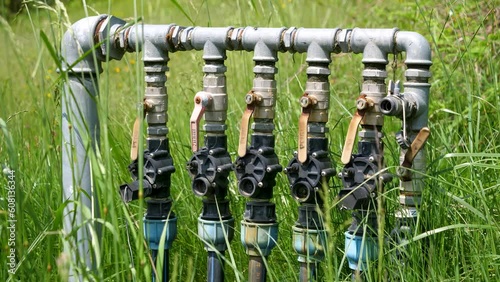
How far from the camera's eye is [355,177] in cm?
222

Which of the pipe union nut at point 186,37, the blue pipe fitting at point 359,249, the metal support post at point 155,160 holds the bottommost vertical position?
the blue pipe fitting at point 359,249

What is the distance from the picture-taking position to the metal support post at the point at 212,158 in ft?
7.83

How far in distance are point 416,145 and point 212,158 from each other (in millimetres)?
592

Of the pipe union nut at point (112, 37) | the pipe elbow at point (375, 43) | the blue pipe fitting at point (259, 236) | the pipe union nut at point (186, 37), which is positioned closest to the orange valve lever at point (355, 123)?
the pipe elbow at point (375, 43)

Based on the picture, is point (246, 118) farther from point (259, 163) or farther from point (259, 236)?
point (259, 236)

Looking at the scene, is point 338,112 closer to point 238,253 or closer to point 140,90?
point 238,253

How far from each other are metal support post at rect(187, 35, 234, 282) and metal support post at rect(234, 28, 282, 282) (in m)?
0.07

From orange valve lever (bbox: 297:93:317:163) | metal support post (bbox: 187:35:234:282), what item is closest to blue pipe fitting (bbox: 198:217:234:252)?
metal support post (bbox: 187:35:234:282)

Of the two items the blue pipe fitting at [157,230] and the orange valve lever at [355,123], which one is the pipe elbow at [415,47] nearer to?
the orange valve lever at [355,123]

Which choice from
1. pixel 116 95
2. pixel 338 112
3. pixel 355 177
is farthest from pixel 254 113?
pixel 116 95

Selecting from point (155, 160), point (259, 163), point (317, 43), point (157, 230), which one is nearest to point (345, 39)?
point (317, 43)

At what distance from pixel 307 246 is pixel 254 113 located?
0.41 m

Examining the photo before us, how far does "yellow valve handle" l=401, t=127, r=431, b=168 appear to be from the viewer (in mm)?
2156

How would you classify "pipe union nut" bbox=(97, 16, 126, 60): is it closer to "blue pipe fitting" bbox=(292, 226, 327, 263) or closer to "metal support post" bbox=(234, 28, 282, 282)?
"metal support post" bbox=(234, 28, 282, 282)
